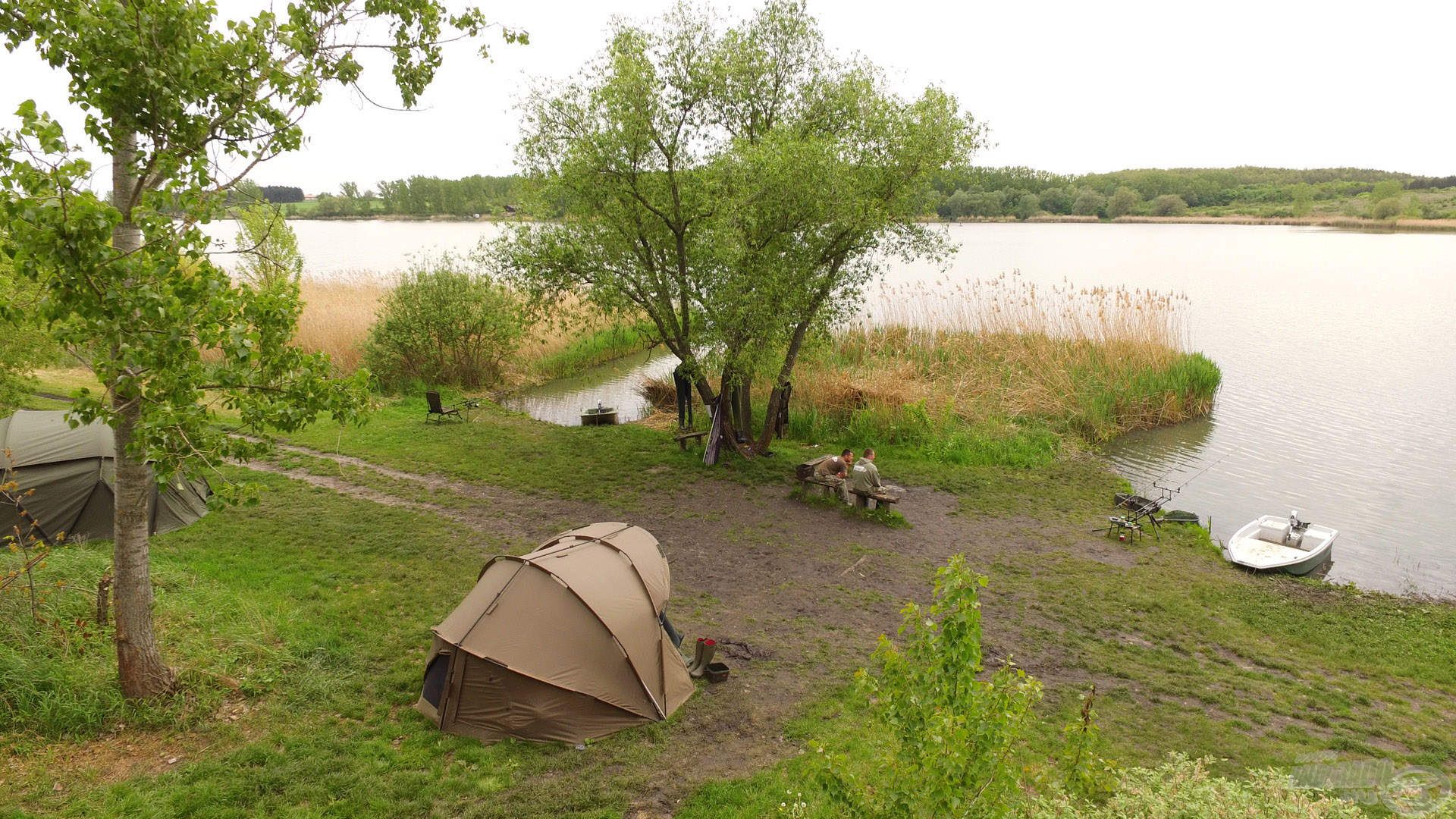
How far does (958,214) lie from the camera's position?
75250mm

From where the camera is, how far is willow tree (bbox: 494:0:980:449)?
15.6 m

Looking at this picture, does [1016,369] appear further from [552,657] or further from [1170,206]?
[1170,206]

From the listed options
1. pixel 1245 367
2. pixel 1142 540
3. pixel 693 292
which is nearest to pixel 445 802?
pixel 693 292

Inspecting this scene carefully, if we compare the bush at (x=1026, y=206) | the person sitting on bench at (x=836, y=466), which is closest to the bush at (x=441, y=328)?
the person sitting on bench at (x=836, y=466)

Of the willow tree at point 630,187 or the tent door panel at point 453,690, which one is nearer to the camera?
the tent door panel at point 453,690

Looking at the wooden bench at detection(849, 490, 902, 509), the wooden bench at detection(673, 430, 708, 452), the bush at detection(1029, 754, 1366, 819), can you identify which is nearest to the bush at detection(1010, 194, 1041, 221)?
the wooden bench at detection(673, 430, 708, 452)

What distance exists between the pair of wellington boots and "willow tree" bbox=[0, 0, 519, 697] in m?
4.60

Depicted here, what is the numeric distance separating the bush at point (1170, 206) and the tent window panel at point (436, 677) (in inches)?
4026

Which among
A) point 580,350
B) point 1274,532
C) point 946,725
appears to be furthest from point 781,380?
point 580,350

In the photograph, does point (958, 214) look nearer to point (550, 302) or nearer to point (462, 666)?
point (550, 302)

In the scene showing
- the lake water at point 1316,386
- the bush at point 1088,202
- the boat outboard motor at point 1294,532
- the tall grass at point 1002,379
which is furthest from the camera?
the bush at point 1088,202

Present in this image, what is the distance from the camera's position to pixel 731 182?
16.1 meters

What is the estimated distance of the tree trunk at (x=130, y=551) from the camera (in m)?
6.85

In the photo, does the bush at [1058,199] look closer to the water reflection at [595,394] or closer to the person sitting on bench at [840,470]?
the water reflection at [595,394]
